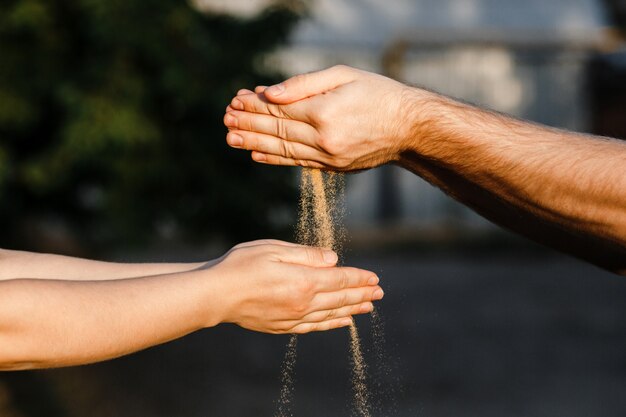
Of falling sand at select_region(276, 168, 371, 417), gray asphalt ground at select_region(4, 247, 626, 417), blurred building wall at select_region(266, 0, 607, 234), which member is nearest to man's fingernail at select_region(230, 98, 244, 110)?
falling sand at select_region(276, 168, 371, 417)

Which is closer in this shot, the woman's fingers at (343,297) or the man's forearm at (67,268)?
the woman's fingers at (343,297)

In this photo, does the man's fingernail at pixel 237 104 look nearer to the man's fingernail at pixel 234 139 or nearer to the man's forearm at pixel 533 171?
the man's fingernail at pixel 234 139

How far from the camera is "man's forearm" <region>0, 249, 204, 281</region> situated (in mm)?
2506

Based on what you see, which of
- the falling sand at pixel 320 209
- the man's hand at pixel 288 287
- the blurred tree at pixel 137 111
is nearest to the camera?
the man's hand at pixel 288 287

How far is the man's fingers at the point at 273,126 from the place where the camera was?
2.39m

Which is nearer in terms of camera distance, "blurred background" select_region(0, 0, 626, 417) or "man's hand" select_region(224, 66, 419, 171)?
"man's hand" select_region(224, 66, 419, 171)

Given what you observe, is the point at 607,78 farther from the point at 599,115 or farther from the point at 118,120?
the point at 118,120

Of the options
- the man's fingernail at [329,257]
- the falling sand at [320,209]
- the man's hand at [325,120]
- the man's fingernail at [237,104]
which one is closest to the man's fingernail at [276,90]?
the man's hand at [325,120]

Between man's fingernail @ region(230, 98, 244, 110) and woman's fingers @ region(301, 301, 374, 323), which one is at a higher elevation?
man's fingernail @ region(230, 98, 244, 110)

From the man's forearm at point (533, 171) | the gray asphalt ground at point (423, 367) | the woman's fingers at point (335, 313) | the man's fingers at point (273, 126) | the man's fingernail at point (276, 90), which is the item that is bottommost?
the gray asphalt ground at point (423, 367)

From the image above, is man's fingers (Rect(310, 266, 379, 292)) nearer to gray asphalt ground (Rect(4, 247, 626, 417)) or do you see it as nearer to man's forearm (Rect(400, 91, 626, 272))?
man's forearm (Rect(400, 91, 626, 272))

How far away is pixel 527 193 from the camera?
241 cm

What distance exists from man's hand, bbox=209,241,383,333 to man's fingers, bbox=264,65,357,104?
1.23 ft

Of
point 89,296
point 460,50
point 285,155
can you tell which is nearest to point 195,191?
point 285,155
